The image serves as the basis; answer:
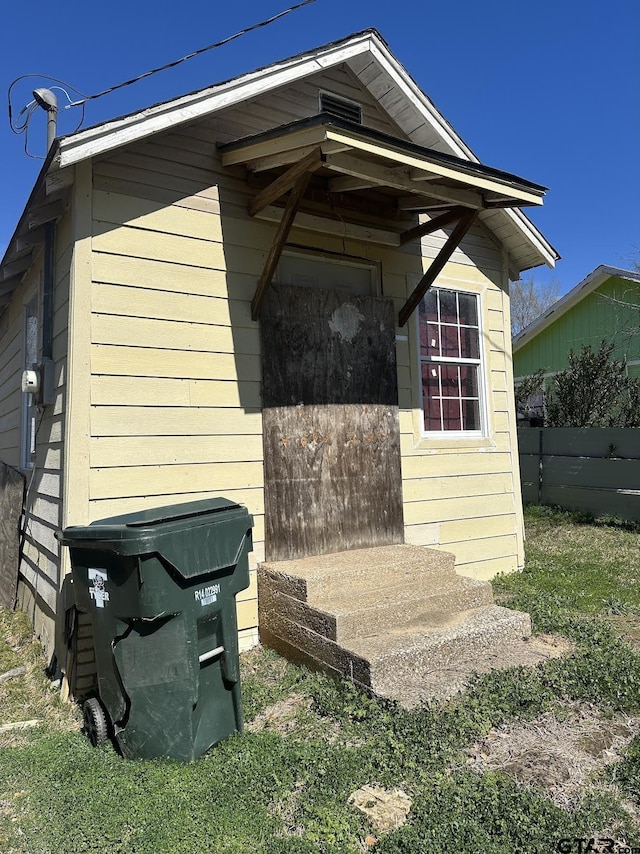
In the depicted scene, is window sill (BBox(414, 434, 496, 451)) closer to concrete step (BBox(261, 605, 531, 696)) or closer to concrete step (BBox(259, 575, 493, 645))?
concrete step (BBox(259, 575, 493, 645))

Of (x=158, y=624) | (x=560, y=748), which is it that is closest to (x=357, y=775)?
(x=560, y=748)

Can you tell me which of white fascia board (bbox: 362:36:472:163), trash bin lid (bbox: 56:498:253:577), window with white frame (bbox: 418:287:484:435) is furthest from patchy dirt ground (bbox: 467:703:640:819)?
white fascia board (bbox: 362:36:472:163)

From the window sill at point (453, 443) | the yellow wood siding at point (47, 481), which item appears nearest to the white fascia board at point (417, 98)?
the window sill at point (453, 443)

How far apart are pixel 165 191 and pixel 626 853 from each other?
16.2ft

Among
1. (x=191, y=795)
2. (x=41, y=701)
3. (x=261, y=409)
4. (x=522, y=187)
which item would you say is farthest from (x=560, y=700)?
(x=522, y=187)

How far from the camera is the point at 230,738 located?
3330mm

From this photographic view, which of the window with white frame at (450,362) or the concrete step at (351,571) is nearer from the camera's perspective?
the concrete step at (351,571)

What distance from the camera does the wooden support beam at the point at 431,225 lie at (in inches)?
220

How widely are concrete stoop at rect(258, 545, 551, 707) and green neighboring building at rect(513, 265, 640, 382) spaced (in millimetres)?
11312

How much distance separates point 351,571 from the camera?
4.61 meters

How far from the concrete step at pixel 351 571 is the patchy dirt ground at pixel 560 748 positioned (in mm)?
1475

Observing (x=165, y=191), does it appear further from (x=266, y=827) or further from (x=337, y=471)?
(x=266, y=827)

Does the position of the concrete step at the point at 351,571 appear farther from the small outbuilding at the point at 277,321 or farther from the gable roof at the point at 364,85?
the gable roof at the point at 364,85

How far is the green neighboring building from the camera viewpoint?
48.2 feet
